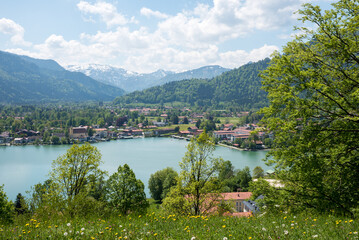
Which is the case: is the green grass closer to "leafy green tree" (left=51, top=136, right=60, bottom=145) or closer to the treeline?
the treeline

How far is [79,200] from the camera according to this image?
31.7 feet

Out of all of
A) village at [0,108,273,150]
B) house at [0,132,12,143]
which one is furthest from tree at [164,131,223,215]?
house at [0,132,12,143]

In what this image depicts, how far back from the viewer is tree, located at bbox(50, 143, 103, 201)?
1151 cm

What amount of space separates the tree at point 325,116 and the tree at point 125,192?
10.2 m

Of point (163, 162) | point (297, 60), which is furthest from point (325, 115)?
point (163, 162)

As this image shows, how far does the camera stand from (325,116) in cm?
555

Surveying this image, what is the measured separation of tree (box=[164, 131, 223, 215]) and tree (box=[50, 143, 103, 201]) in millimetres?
3923

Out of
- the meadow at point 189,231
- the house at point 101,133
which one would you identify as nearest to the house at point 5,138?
the house at point 101,133

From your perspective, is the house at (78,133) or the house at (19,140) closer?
the house at (19,140)

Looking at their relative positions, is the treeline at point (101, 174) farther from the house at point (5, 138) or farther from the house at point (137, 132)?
the house at point (137, 132)

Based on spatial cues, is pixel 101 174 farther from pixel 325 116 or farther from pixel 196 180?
pixel 325 116

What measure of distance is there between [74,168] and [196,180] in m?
5.46

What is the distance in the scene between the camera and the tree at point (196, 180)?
10.6 metres

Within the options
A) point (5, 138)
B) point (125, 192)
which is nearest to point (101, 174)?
point (125, 192)
